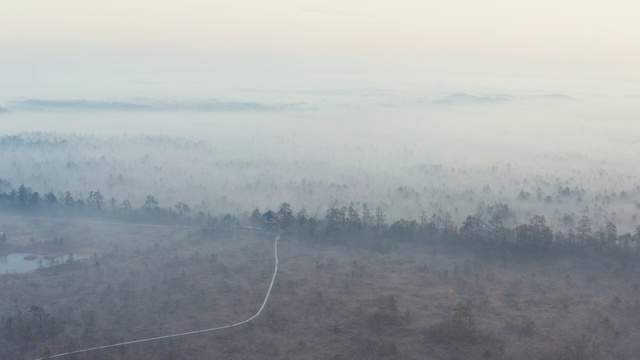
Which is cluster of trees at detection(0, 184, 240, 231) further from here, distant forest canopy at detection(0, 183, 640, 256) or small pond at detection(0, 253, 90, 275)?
small pond at detection(0, 253, 90, 275)

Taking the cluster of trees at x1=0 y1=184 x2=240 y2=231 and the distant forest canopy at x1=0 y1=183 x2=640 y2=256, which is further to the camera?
the cluster of trees at x1=0 y1=184 x2=240 y2=231

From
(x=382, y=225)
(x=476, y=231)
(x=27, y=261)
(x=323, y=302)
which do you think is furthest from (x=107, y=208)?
(x=476, y=231)

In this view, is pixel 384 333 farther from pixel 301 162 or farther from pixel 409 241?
pixel 301 162

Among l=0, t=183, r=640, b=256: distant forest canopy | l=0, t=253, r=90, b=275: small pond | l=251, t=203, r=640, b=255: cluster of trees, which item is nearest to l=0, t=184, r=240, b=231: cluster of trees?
l=0, t=183, r=640, b=256: distant forest canopy

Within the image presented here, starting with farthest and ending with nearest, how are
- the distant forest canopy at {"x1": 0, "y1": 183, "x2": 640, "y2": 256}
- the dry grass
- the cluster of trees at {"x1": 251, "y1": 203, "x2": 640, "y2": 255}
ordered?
the distant forest canopy at {"x1": 0, "y1": 183, "x2": 640, "y2": 256}, the cluster of trees at {"x1": 251, "y1": 203, "x2": 640, "y2": 255}, the dry grass

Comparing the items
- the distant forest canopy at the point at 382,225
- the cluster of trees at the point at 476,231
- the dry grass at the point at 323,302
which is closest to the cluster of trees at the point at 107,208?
the distant forest canopy at the point at 382,225

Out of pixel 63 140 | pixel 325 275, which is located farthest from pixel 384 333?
pixel 63 140

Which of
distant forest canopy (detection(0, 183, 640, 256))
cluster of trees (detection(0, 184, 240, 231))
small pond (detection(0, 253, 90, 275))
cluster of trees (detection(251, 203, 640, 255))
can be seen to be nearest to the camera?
small pond (detection(0, 253, 90, 275))

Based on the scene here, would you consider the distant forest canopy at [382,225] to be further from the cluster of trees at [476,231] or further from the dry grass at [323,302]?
the dry grass at [323,302]
